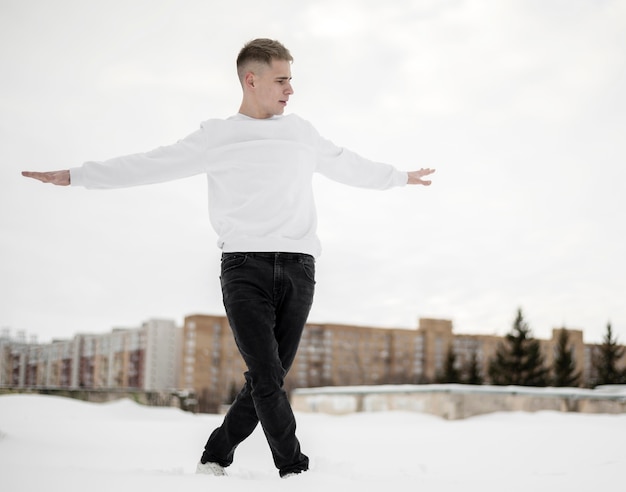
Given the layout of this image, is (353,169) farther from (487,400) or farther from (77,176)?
(487,400)

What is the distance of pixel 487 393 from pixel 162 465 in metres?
6.29

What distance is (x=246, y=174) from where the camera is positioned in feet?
8.70

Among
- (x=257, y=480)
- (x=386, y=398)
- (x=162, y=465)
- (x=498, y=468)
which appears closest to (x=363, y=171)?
(x=257, y=480)

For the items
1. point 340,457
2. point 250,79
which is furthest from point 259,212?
point 340,457

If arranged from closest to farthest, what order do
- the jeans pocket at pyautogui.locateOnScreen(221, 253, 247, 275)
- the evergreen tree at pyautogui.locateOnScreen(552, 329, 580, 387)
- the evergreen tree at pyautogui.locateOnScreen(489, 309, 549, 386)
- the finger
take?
the jeans pocket at pyautogui.locateOnScreen(221, 253, 247, 275), the finger, the evergreen tree at pyautogui.locateOnScreen(489, 309, 549, 386), the evergreen tree at pyautogui.locateOnScreen(552, 329, 580, 387)

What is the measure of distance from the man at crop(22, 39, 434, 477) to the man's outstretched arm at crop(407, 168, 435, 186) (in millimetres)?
545

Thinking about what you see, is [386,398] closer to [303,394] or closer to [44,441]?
[303,394]

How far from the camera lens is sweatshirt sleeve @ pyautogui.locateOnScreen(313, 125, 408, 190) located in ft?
9.41

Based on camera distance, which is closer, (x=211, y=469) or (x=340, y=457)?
(x=211, y=469)

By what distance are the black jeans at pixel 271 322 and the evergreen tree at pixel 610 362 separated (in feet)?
117

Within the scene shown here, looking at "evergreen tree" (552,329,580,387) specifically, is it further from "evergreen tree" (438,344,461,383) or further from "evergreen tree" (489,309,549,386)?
"evergreen tree" (438,344,461,383)

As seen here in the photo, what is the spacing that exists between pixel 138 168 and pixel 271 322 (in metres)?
0.82

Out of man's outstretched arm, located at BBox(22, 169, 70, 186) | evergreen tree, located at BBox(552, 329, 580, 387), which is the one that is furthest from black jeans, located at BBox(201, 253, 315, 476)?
evergreen tree, located at BBox(552, 329, 580, 387)

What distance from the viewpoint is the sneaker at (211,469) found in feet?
9.04
